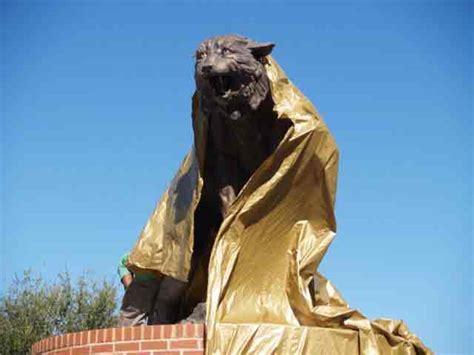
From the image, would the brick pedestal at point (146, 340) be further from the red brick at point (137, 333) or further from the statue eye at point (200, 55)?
the statue eye at point (200, 55)

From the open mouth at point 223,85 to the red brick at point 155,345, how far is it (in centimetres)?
167

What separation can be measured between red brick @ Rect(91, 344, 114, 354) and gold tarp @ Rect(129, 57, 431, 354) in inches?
28.0

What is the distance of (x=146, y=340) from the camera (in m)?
4.58

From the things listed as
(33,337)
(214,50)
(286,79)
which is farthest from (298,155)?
(33,337)

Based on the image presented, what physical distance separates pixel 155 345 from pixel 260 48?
211 centimetres

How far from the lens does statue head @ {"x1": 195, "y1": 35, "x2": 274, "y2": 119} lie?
4.94 meters

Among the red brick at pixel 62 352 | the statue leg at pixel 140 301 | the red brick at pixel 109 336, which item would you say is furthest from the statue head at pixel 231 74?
the red brick at pixel 62 352

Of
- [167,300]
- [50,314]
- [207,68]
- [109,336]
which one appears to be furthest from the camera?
[50,314]

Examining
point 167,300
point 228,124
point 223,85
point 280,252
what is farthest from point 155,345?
point 223,85

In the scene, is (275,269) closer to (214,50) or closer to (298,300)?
(298,300)

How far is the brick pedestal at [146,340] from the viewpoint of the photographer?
4.49 metres

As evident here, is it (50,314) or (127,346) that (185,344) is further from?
(50,314)

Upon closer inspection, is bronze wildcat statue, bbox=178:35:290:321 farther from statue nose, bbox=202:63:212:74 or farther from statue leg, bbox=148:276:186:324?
statue leg, bbox=148:276:186:324

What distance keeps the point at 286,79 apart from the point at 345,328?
177 cm
